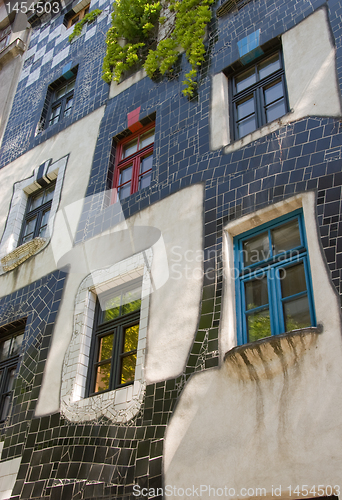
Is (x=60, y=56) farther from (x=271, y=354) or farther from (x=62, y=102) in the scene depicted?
(x=271, y=354)

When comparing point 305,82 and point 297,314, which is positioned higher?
point 305,82

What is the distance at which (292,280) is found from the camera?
6.38 m

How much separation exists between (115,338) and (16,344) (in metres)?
2.48

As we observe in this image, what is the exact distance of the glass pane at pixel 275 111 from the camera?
26.9 ft

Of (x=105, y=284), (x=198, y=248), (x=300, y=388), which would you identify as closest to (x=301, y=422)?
(x=300, y=388)

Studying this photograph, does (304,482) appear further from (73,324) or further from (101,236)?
(101,236)

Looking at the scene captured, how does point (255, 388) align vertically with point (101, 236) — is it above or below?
below

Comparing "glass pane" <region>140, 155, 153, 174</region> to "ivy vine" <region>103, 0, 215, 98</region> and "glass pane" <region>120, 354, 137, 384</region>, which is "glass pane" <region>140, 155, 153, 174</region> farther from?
"glass pane" <region>120, 354, 137, 384</region>

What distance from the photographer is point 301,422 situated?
210 inches

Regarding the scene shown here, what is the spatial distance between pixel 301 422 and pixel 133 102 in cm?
731

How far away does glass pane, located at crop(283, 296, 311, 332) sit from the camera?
19.9 ft

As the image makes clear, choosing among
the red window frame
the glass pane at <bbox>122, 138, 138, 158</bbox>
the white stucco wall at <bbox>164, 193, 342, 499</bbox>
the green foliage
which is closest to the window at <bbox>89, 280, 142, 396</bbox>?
the white stucco wall at <bbox>164, 193, 342, 499</bbox>

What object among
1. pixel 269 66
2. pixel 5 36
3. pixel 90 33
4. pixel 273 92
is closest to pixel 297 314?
pixel 273 92

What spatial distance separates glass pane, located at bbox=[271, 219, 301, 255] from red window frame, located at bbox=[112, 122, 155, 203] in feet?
11.4
